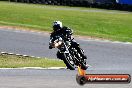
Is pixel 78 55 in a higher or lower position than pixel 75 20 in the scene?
higher

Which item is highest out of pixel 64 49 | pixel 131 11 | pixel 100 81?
pixel 64 49

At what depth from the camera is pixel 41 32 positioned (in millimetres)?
42000

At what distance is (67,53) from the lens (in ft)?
21.4

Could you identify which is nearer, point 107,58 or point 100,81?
point 100,81

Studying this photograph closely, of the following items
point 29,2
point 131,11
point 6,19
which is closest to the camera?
point 6,19

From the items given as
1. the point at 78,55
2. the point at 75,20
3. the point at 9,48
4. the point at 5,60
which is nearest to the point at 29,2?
the point at 75,20

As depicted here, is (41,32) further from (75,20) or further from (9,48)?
(75,20)

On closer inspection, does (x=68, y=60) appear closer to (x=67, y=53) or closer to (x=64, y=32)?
(x=67, y=53)

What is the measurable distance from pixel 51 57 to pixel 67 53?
1804 centimetres

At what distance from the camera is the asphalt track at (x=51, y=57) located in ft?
53.4

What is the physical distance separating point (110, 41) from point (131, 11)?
5486 cm

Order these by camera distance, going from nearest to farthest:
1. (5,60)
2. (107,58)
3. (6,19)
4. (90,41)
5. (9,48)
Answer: (5,60) → (107,58) → (9,48) → (90,41) → (6,19)

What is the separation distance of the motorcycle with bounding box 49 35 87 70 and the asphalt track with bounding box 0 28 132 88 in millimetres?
7470

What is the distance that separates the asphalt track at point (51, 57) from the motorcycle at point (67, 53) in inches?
294
